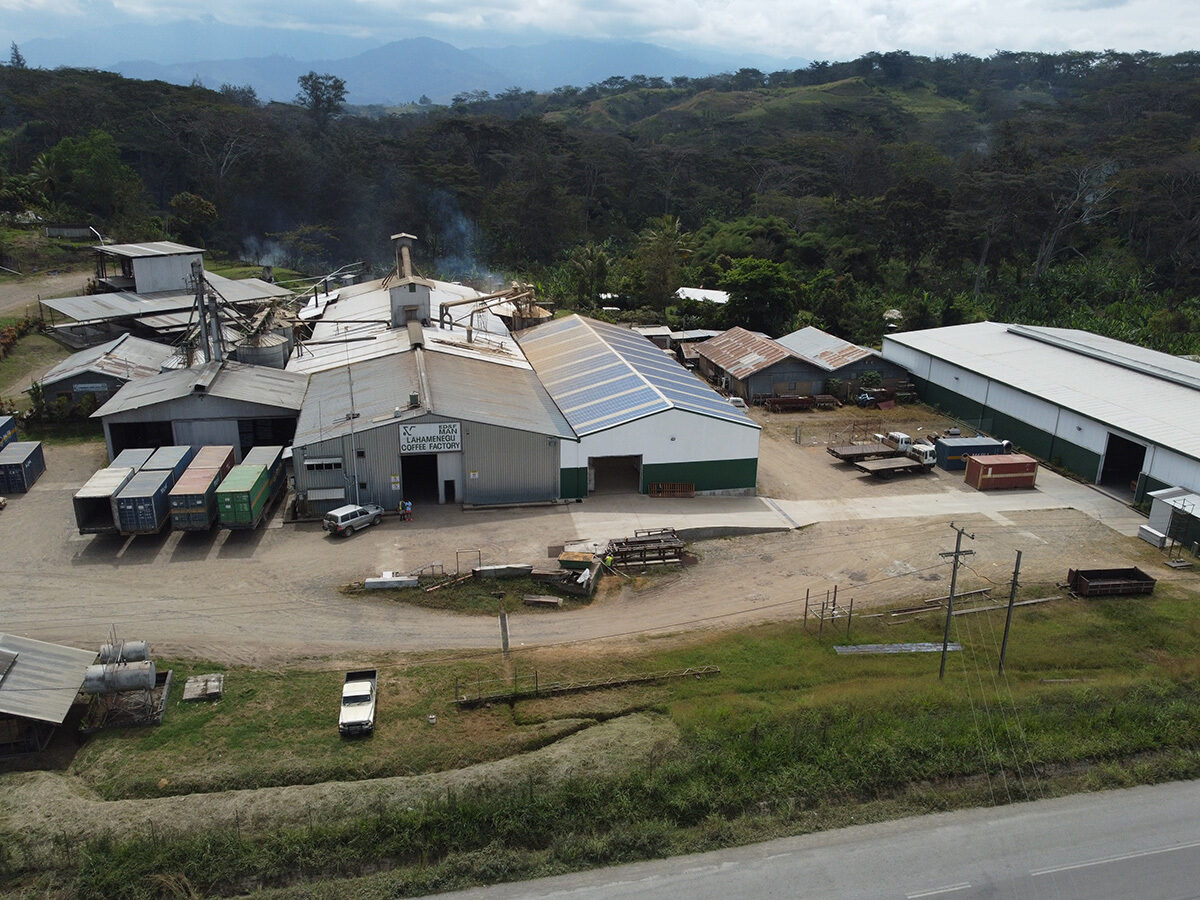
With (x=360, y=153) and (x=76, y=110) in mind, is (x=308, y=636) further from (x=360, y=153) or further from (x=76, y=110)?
(x=76, y=110)

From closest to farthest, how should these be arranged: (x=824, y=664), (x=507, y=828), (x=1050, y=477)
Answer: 1. (x=507, y=828)
2. (x=824, y=664)
3. (x=1050, y=477)

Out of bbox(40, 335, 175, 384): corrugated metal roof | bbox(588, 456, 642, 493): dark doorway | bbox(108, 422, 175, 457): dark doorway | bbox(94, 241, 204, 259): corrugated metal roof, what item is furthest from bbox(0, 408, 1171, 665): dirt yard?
bbox(94, 241, 204, 259): corrugated metal roof

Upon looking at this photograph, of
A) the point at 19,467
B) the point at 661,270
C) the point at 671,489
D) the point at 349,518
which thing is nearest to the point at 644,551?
the point at 671,489

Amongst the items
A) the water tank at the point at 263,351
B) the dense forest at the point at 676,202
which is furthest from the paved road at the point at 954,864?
the dense forest at the point at 676,202

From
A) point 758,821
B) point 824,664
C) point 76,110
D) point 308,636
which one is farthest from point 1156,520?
point 76,110

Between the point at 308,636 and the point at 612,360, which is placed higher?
the point at 612,360

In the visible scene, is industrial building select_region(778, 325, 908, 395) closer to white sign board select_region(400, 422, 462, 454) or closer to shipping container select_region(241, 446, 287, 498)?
white sign board select_region(400, 422, 462, 454)

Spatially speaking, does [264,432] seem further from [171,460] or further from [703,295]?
[703,295]

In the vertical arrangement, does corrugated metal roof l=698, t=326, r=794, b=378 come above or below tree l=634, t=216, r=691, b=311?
below
